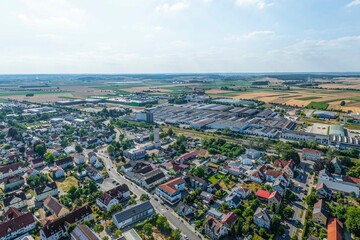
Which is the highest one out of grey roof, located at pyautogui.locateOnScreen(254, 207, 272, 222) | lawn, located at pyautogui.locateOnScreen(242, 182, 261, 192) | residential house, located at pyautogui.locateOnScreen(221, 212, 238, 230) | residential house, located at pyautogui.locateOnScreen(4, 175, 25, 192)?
grey roof, located at pyautogui.locateOnScreen(254, 207, 272, 222)

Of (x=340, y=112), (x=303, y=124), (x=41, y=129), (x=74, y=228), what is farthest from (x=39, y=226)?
(x=340, y=112)

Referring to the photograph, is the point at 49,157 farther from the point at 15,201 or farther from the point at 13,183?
the point at 15,201

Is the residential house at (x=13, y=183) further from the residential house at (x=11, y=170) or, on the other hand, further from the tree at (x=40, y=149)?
the tree at (x=40, y=149)

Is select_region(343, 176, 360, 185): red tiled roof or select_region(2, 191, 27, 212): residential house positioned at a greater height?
select_region(343, 176, 360, 185): red tiled roof

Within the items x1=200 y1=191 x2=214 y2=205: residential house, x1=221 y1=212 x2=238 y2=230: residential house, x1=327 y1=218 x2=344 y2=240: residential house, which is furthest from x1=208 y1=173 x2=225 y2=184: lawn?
x1=327 y1=218 x2=344 y2=240: residential house

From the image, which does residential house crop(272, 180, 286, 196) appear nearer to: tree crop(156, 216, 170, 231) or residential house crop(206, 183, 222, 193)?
residential house crop(206, 183, 222, 193)

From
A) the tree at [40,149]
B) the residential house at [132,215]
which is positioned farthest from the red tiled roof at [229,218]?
the tree at [40,149]
